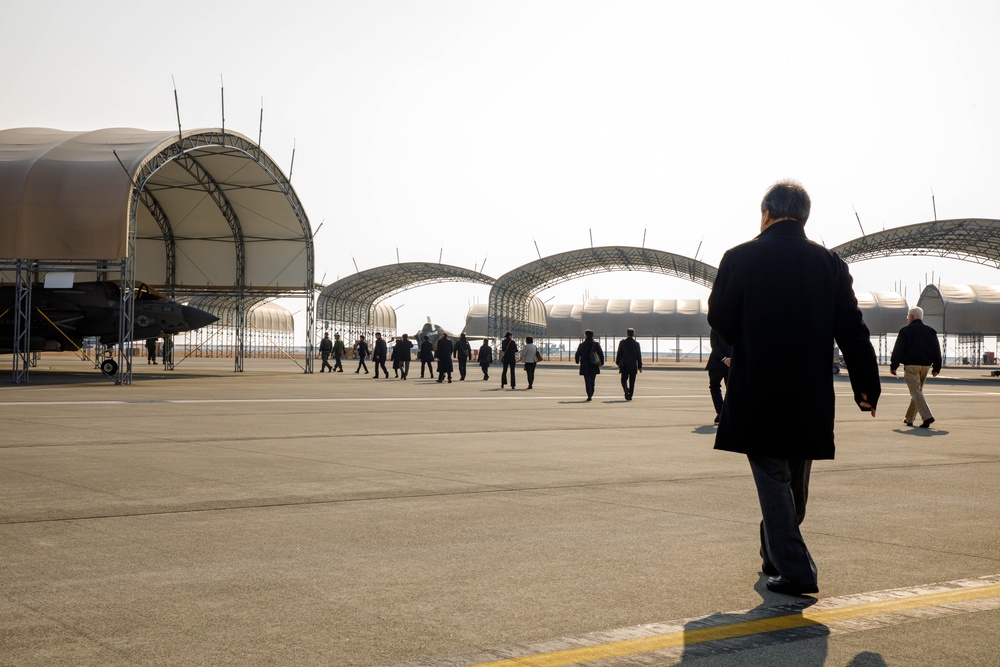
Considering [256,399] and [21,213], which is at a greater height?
[21,213]

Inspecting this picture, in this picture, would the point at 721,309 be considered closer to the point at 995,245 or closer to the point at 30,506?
the point at 30,506

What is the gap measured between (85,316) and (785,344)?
29.3m

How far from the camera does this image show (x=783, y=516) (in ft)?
14.9

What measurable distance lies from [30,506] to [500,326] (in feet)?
199

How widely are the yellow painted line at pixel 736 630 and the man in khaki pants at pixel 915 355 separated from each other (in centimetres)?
1088

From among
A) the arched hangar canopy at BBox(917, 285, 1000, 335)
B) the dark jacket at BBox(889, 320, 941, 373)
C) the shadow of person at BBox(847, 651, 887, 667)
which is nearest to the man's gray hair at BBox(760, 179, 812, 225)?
the shadow of person at BBox(847, 651, 887, 667)

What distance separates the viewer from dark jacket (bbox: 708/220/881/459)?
183 inches

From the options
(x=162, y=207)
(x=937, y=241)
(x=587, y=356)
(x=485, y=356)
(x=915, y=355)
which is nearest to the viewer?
(x=915, y=355)

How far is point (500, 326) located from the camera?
6694 centimetres

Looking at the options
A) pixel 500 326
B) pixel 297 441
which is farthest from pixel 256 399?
pixel 500 326

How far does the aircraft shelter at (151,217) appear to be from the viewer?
26906mm

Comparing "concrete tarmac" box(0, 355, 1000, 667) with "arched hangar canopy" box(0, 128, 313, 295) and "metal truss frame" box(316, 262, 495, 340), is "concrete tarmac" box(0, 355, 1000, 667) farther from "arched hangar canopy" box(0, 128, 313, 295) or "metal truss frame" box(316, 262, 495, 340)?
"metal truss frame" box(316, 262, 495, 340)

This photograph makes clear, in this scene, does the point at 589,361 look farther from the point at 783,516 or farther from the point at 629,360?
the point at 783,516

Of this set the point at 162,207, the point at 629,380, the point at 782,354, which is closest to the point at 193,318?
the point at 162,207
